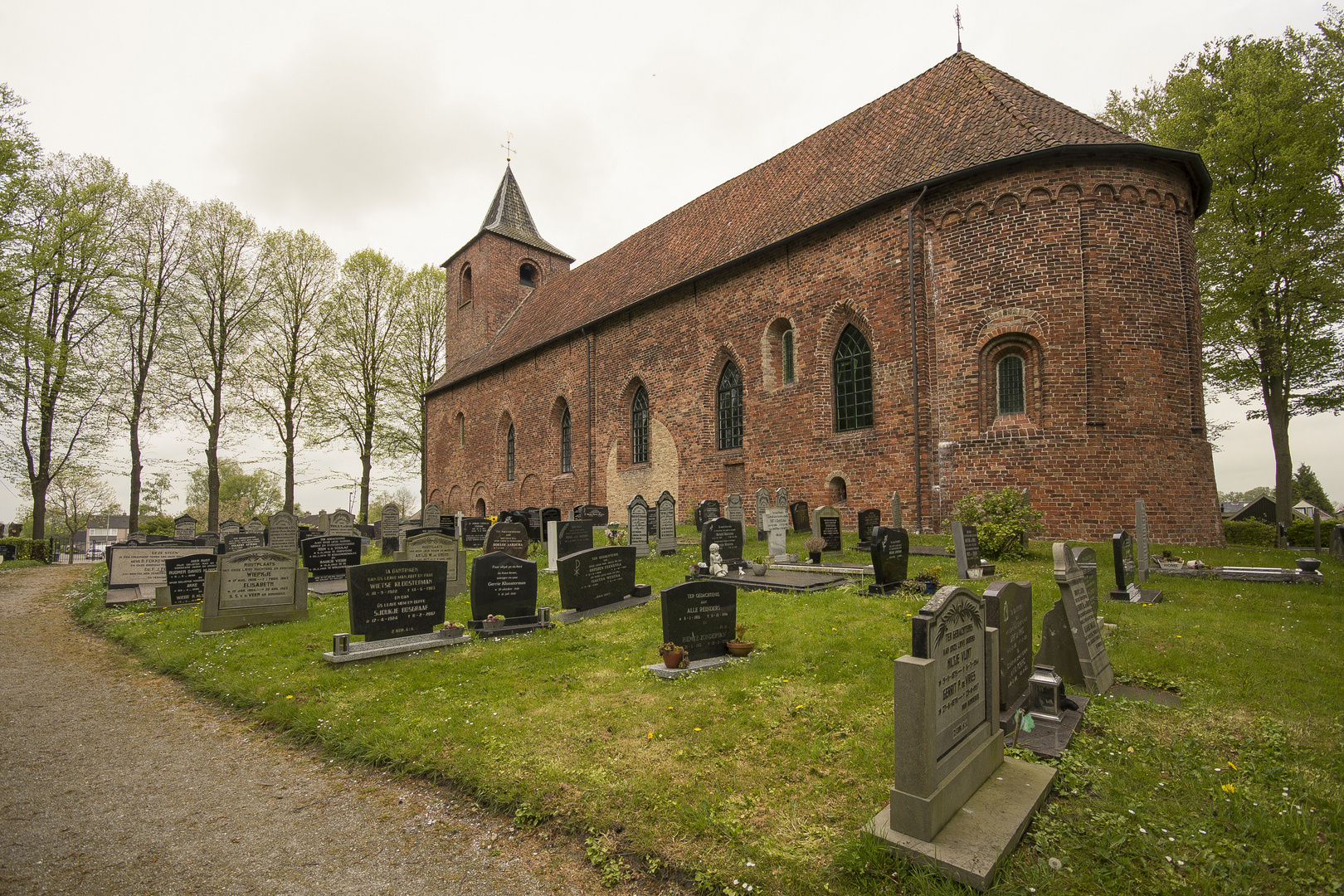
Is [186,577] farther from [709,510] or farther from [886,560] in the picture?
[886,560]

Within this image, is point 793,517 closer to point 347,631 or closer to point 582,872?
point 347,631

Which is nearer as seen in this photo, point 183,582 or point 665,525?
point 183,582

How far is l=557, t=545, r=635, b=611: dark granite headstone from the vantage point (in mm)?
7547

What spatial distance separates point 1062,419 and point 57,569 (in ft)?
81.2

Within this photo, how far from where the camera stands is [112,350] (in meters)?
21.9

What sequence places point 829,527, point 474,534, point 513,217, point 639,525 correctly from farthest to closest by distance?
point 513,217
point 474,534
point 639,525
point 829,527

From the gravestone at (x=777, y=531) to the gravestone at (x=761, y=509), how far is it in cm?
282

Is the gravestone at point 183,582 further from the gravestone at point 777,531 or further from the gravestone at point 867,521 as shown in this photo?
the gravestone at point 867,521

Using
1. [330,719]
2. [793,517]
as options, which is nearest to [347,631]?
[330,719]

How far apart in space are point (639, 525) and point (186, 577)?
7358 mm

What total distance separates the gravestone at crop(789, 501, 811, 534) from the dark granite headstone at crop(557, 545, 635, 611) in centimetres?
709

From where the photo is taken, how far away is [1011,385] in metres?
12.5

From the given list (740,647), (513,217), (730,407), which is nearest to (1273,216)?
(730,407)

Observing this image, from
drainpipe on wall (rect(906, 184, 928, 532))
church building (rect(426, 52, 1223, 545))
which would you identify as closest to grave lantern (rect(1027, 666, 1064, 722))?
church building (rect(426, 52, 1223, 545))
